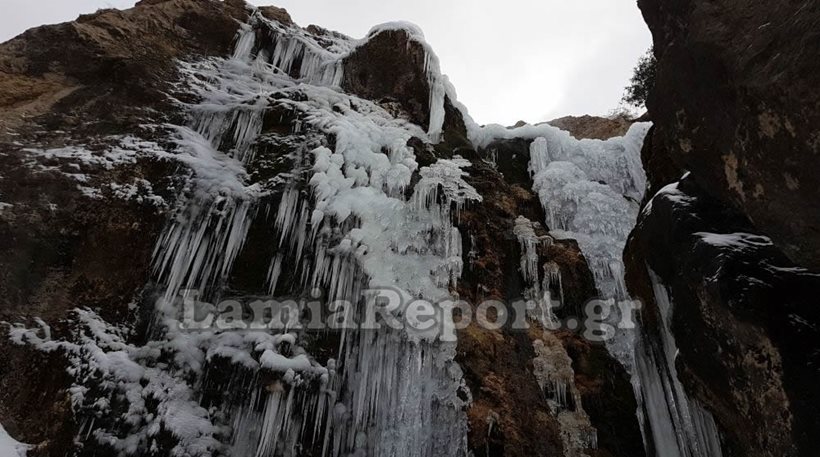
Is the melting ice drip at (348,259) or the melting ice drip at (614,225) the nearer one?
the melting ice drip at (614,225)

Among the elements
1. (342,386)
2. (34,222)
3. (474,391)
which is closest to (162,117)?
(34,222)

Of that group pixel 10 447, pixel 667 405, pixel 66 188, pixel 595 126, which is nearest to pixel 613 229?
pixel 667 405

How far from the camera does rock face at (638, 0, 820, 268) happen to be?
2.68 meters

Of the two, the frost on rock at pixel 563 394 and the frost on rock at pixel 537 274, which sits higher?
the frost on rock at pixel 537 274

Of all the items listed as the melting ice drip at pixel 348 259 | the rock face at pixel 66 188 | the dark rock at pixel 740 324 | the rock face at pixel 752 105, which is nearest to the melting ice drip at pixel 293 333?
the melting ice drip at pixel 348 259

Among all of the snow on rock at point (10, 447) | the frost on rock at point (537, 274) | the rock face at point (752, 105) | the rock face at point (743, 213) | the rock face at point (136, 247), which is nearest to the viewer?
the rock face at point (752, 105)

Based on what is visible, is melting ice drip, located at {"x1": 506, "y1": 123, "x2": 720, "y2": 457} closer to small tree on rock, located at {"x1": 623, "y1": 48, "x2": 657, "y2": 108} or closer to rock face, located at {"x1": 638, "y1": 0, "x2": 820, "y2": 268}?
rock face, located at {"x1": 638, "y1": 0, "x2": 820, "y2": 268}

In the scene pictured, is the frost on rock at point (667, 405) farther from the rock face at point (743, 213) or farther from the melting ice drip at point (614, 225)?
the rock face at point (743, 213)

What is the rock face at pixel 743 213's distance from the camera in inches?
110

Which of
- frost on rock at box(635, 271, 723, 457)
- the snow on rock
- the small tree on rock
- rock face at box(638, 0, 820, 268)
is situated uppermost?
the small tree on rock

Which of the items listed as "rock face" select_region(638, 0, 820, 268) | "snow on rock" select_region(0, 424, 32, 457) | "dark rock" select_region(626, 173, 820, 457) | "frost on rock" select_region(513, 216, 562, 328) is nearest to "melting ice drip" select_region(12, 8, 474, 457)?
"snow on rock" select_region(0, 424, 32, 457)

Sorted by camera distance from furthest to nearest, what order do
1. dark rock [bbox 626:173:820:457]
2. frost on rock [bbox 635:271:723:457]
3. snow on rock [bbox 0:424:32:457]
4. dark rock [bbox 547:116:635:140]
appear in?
dark rock [bbox 547:116:635:140]
frost on rock [bbox 635:271:723:457]
snow on rock [bbox 0:424:32:457]
dark rock [bbox 626:173:820:457]

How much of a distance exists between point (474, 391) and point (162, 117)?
229 inches

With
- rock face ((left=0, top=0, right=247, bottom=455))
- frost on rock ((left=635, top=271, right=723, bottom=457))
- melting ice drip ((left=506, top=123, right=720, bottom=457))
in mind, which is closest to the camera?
frost on rock ((left=635, top=271, right=723, bottom=457))
